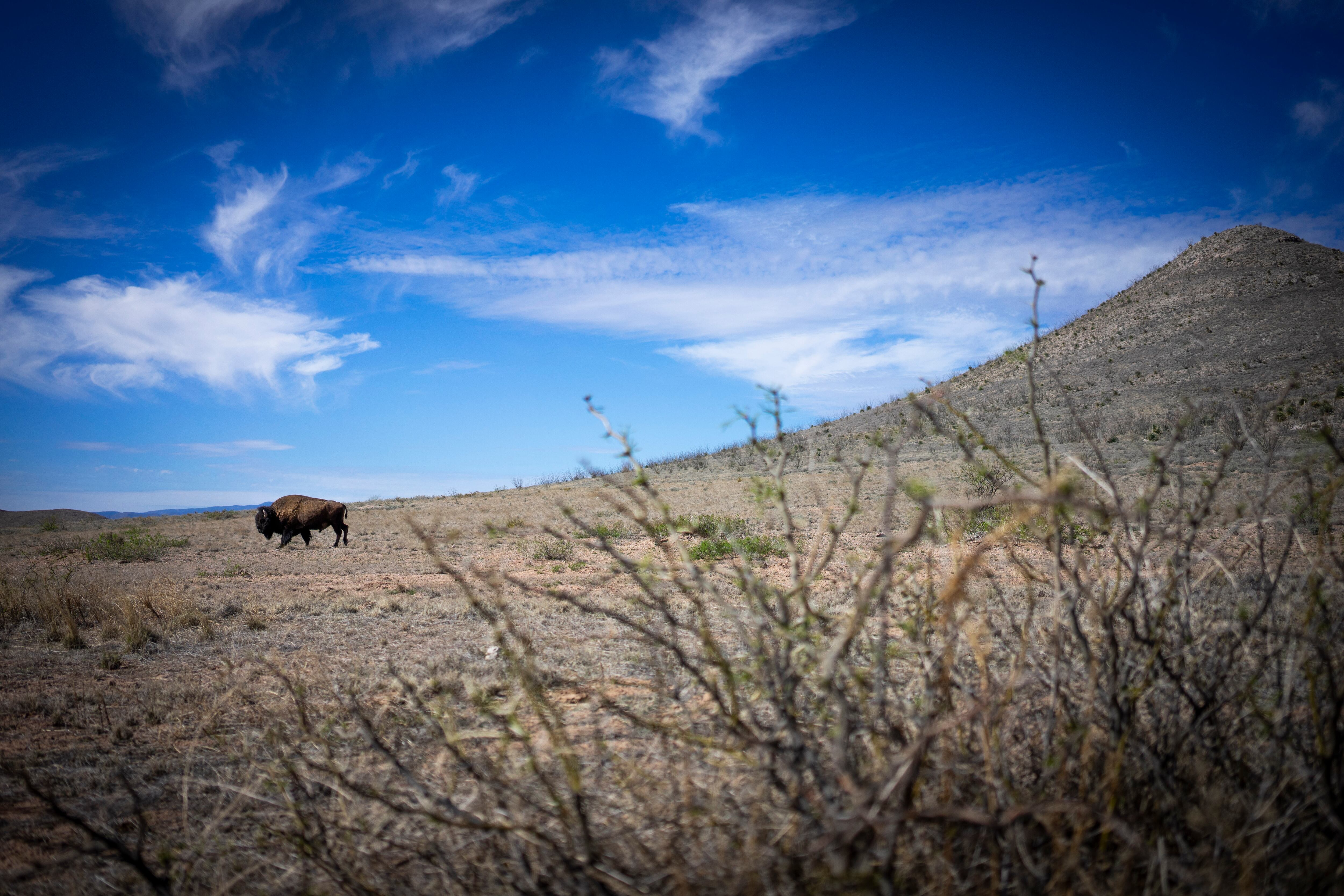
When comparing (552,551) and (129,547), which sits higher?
(129,547)

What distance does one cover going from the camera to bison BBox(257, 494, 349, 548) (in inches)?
643

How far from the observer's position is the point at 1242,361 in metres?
29.8

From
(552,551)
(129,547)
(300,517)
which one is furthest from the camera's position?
(300,517)

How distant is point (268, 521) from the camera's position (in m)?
16.8

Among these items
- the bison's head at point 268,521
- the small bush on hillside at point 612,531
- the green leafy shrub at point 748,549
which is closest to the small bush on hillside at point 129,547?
the bison's head at point 268,521

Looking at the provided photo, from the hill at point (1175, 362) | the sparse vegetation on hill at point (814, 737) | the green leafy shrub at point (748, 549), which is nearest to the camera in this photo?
the sparse vegetation on hill at point (814, 737)

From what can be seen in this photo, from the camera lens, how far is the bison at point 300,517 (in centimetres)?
1634

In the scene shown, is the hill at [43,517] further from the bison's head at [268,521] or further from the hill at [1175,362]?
the hill at [1175,362]

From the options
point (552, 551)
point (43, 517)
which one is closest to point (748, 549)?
point (552, 551)

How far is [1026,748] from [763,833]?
1.19 m

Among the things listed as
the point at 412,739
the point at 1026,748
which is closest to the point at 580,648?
the point at 412,739

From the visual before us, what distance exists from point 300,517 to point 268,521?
1.30m

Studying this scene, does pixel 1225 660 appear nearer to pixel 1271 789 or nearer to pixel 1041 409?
pixel 1271 789

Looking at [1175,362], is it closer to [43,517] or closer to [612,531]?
[612,531]
